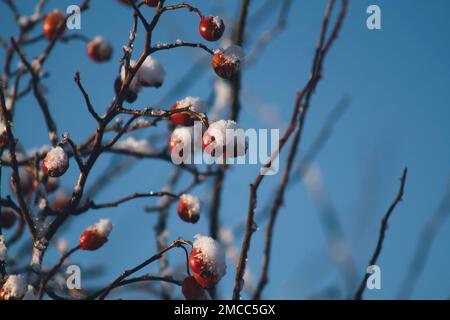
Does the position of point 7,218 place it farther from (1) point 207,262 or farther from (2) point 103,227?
(1) point 207,262

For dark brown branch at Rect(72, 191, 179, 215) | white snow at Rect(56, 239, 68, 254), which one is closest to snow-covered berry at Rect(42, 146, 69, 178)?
dark brown branch at Rect(72, 191, 179, 215)

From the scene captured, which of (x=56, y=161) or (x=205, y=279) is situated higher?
(x=56, y=161)

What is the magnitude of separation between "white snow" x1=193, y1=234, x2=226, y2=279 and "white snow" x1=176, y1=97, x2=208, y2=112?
43 cm

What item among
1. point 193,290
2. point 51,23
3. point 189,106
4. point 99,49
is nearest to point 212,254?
point 193,290

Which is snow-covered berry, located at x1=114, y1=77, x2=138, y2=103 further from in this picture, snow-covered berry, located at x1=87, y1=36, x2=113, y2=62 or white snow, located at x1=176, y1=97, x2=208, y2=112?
snow-covered berry, located at x1=87, y1=36, x2=113, y2=62

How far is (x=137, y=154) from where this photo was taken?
2709mm

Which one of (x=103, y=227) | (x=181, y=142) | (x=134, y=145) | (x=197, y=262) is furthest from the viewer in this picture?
(x=134, y=145)

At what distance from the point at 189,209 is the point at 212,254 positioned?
0.34 meters

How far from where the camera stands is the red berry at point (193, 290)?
6.32ft

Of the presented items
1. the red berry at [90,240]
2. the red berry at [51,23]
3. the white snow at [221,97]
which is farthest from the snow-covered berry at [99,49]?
the red berry at [90,240]

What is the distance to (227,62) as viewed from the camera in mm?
1823

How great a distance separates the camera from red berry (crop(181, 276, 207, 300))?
1.93 metres

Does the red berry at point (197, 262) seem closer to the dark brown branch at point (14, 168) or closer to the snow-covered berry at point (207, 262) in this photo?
the snow-covered berry at point (207, 262)
